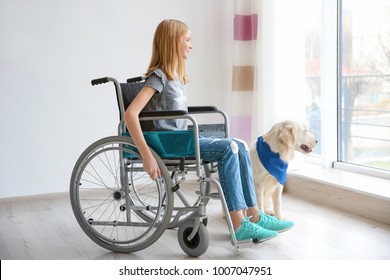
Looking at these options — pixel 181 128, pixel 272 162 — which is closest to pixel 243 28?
pixel 272 162

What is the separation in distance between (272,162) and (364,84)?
1131mm

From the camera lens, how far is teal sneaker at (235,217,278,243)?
2.18 meters

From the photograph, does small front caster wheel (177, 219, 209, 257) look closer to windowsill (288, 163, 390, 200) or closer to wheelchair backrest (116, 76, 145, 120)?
wheelchair backrest (116, 76, 145, 120)

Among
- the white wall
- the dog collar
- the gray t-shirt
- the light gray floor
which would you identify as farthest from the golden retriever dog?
the white wall

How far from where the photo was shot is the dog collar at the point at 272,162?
2.56 meters

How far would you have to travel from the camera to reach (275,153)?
8.40ft

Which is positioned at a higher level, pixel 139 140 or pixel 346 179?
pixel 139 140

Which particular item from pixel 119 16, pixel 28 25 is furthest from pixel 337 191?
pixel 28 25

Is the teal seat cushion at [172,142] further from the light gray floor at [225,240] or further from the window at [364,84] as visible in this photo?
the window at [364,84]

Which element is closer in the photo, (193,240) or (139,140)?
(139,140)

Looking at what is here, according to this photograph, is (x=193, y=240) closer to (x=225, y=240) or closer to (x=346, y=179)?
(x=225, y=240)

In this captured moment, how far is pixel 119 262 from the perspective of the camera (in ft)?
7.06

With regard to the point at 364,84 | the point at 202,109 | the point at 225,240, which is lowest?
the point at 225,240

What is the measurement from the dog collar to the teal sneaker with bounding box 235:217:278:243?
16.6 inches
